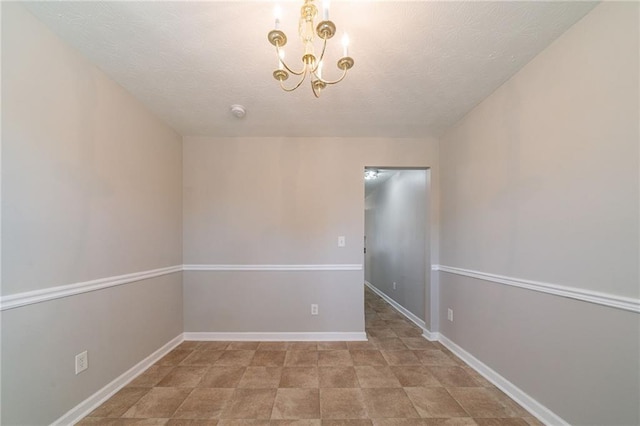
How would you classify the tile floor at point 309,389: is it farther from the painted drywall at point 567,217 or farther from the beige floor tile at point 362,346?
the painted drywall at point 567,217

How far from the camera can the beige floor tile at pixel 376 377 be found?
194cm

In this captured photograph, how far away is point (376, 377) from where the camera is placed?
2.05 metres

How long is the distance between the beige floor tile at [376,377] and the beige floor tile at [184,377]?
1344mm

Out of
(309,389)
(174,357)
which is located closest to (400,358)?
(309,389)

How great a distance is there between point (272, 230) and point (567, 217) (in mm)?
2444

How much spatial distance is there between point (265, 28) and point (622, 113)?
6.09ft

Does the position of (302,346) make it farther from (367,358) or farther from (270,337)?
(367,358)

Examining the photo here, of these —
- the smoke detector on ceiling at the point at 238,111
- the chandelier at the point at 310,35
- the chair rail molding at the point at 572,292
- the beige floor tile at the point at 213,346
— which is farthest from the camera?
the beige floor tile at the point at 213,346

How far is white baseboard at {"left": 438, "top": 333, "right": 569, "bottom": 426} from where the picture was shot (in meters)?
1.50

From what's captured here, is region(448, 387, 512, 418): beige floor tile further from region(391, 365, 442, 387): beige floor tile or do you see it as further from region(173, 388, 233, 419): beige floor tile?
region(173, 388, 233, 419): beige floor tile

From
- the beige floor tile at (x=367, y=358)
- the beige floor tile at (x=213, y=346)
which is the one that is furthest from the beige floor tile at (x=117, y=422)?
the beige floor tile at (x=367, y=358)

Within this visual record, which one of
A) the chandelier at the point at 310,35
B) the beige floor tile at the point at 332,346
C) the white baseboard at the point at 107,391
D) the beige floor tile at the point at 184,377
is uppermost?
the chandelier at the point at 310,35

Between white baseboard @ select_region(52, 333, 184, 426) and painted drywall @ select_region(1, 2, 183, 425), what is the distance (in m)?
0.05

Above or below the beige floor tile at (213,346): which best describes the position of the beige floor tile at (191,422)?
above
